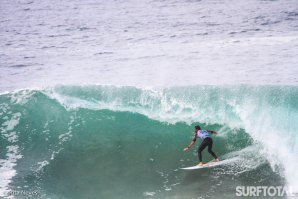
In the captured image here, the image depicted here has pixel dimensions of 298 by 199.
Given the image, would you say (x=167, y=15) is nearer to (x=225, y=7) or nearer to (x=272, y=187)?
(x=225, y=7)

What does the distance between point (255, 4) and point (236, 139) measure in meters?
23.6

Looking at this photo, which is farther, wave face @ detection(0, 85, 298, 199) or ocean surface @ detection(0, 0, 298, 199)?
ocean surface @ detection(0, 0, 298, 199)

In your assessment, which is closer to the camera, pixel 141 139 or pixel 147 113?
pixel 141 139

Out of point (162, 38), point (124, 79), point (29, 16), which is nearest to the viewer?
point (124, 79)

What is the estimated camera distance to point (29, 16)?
105 feet

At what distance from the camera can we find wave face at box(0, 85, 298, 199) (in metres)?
8.83

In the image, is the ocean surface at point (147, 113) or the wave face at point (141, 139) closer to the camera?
the wave face at point (141, 139)

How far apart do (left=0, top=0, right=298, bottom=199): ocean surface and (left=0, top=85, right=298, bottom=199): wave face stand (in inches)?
1.2

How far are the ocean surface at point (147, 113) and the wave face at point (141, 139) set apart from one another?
0.03m

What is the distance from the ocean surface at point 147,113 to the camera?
8.98 m

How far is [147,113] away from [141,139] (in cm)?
132

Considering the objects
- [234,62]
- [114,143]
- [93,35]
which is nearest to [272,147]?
[114,143]

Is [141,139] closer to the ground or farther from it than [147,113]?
closer to the ground

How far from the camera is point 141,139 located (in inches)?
442
